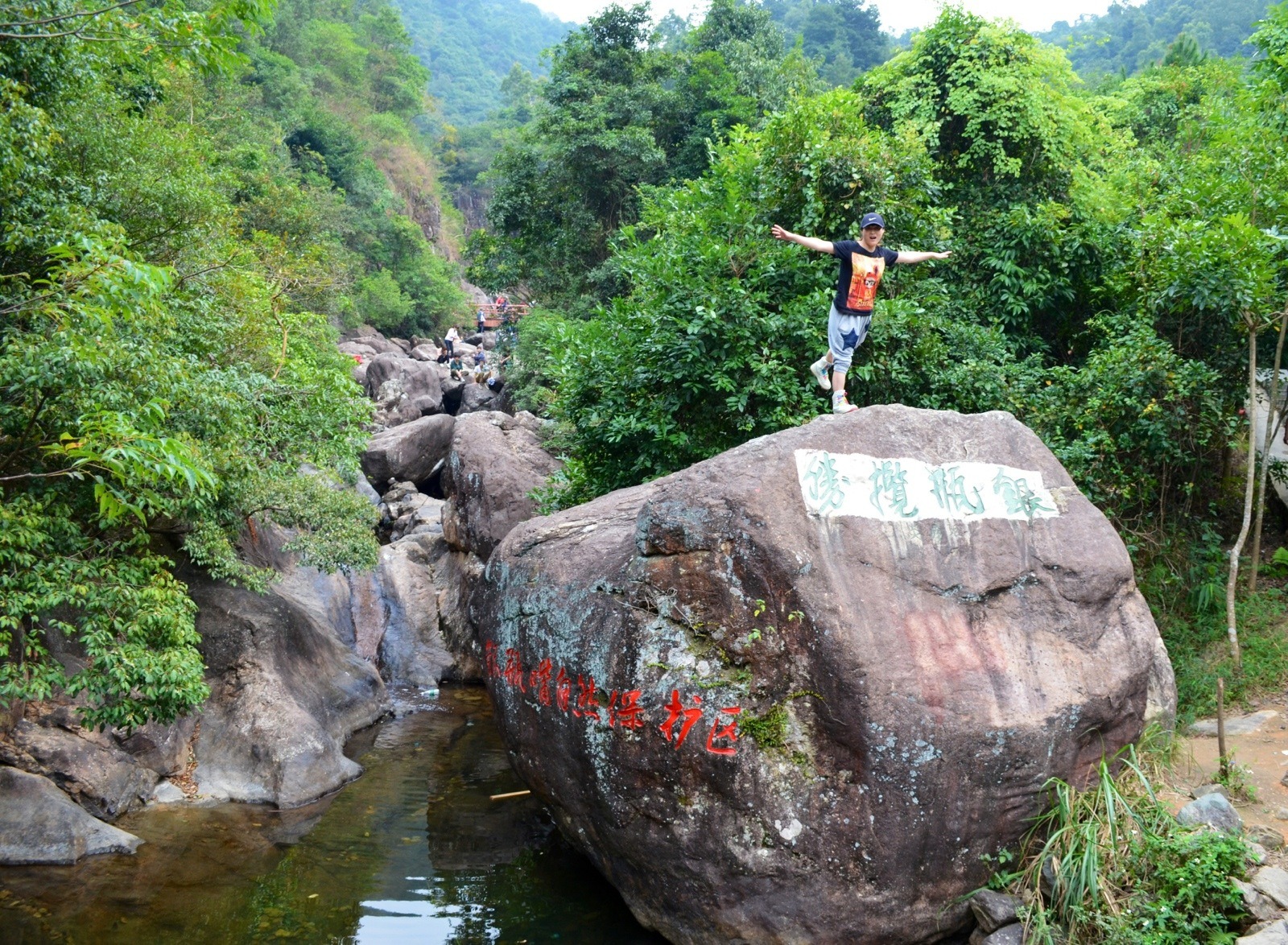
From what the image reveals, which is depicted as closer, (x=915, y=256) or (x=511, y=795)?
(x=915, y=256)

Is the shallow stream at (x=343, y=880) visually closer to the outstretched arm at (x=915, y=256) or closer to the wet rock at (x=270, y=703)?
the wet rock at (x=270, y=703)

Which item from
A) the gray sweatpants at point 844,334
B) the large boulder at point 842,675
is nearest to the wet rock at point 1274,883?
the large boulder at point 842,675

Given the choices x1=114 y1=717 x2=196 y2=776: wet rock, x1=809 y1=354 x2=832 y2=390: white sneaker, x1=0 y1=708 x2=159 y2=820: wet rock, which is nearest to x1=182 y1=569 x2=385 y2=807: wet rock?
x1=114 y1=717 x2=196 y2=776: wet rock

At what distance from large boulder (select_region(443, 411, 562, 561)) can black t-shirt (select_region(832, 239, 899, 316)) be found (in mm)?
7357

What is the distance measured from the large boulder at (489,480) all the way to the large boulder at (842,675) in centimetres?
795

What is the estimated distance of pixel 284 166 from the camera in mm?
31344

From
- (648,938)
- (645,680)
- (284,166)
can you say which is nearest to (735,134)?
(645,680)

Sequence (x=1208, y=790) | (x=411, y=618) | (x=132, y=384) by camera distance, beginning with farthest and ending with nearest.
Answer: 1. (x=411, y=618)
2. (x=132, y=384)
3. (x=1208, y=790)

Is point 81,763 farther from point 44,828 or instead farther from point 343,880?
point 343,880

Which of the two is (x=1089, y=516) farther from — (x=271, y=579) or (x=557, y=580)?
(x=271, y=579)

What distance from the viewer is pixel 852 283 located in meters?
7.91

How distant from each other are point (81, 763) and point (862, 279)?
8.09 meters

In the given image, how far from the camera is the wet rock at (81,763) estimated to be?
8867mm

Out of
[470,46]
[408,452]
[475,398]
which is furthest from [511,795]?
[470,46]
